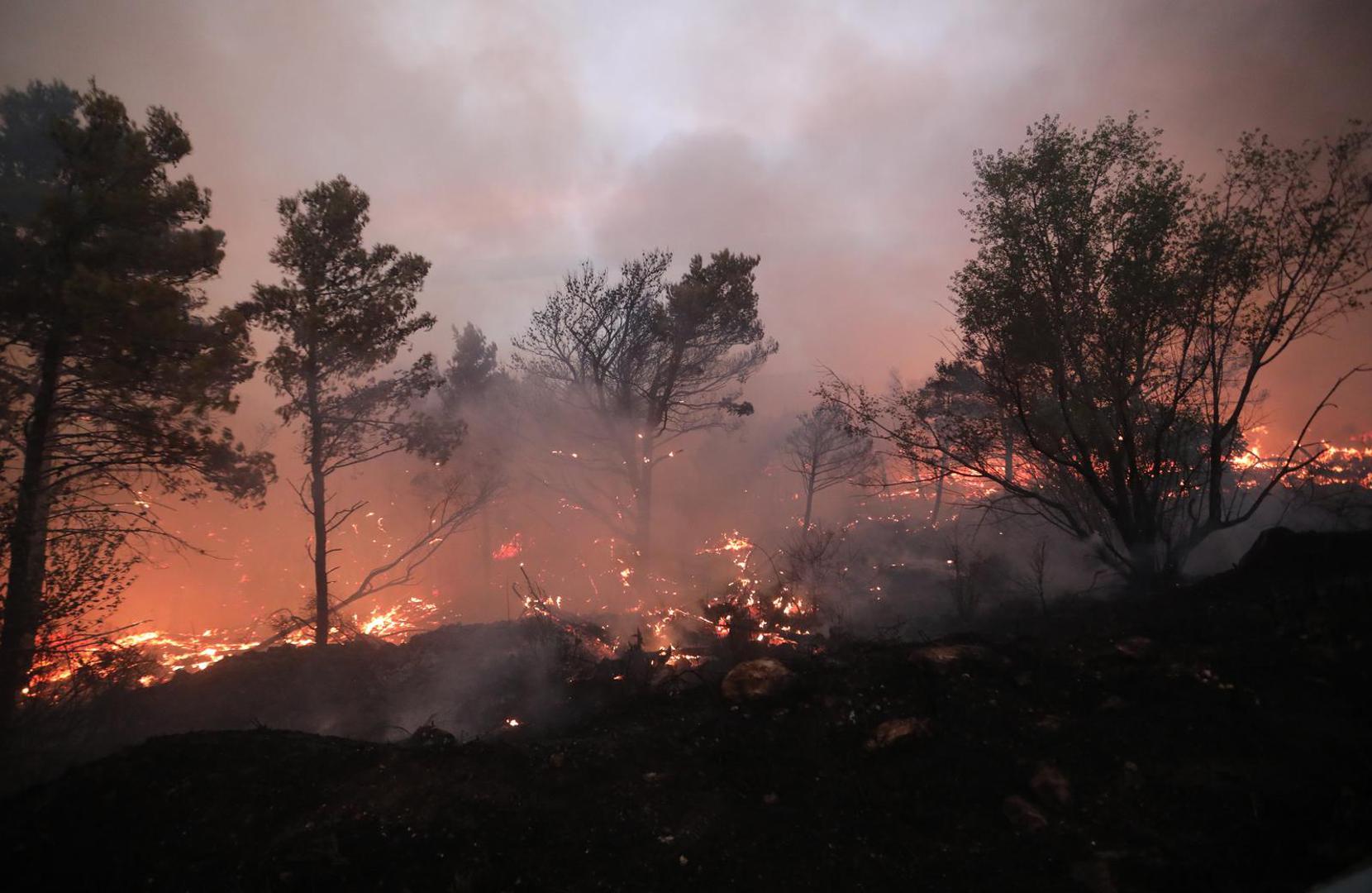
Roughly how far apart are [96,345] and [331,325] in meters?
3.65

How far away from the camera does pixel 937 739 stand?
510cm

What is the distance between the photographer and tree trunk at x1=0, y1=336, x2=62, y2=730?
25.6 ft

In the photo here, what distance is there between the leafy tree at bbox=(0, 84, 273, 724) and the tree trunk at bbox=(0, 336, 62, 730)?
2cm

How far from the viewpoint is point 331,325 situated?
11.2 metres

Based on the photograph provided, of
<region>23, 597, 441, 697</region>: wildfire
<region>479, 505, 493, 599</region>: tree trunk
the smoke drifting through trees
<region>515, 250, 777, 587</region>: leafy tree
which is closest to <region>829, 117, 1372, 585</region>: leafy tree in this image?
the smoke drifting through trees

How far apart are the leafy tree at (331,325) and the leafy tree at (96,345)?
1.55 metres

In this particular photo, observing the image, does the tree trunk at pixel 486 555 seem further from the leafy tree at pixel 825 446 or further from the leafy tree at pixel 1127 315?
the leafy tree at pixel 1127 315

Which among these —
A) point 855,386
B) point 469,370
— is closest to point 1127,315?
point 855,386

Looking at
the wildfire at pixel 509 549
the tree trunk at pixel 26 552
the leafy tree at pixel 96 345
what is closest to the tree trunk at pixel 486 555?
the wildfire at pixel 509 549

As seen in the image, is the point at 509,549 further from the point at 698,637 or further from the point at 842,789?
the point at 842,789

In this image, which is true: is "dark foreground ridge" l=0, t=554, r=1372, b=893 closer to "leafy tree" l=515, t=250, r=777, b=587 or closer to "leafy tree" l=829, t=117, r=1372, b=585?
"leafy tree" l=829, t=117, r=1372, b=585

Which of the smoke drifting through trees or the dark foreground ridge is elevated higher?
the smoke drifting through trees

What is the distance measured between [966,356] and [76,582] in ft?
54.0

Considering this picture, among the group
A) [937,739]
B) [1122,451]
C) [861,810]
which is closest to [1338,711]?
[937,739]
